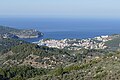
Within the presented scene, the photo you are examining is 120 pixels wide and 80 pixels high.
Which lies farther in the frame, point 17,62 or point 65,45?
point 65,45

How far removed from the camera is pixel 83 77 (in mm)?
21234

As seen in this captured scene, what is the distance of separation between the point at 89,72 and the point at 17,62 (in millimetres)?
40068

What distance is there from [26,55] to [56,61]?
7.24 m

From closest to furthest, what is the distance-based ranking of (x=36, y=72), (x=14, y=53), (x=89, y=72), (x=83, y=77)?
(x=83, y=77) → (x=89, y=72) → (x=36, y=72) → (x=14, y=53)

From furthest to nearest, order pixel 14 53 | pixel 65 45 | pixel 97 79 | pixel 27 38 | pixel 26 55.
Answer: pixel 27 38 → pixel 65 45 → pixel 14 53 → pixel 26 55 → pixel 97 79

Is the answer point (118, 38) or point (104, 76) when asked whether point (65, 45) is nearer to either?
point (118, 38)

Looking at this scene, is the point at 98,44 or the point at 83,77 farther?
the point at 98,44

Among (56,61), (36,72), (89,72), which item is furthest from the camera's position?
(56,61)

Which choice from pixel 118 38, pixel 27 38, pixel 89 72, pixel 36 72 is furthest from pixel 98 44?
pixel 89 72

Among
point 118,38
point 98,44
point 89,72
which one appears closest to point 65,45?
point 98,44

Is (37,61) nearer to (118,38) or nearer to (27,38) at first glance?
(118,38)

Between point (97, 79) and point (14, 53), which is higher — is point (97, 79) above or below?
above

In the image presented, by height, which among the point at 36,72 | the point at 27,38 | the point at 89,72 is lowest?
the point at 27,38

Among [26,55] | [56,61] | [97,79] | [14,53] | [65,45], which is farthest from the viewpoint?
[65,45]
